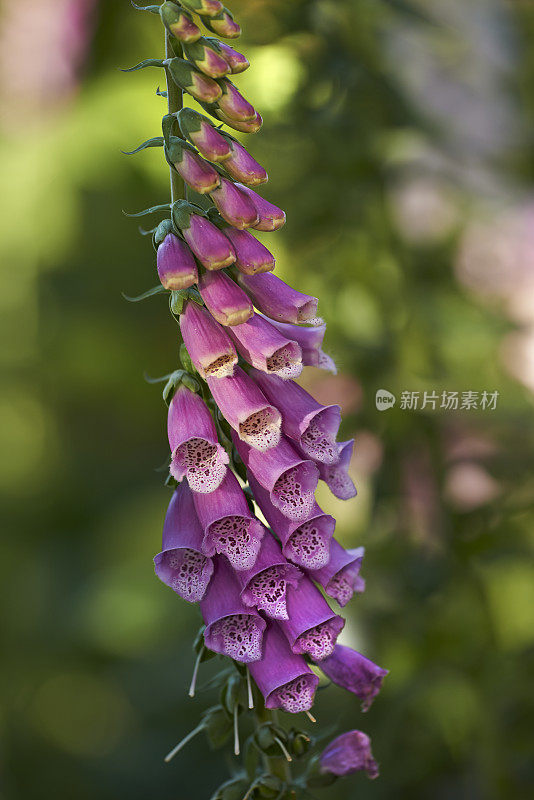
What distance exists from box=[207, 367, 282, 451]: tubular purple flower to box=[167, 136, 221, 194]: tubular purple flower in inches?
7.7

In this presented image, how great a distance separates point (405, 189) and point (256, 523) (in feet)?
4.03

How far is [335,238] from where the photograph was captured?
174 cm

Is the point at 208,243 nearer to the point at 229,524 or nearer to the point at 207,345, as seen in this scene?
the point at 207,345

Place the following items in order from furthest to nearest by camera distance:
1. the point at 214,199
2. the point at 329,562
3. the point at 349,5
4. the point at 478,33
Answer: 1. the point at 478,33
2. the point at 349,5
3. the point at 329,562
4. the point at 214,199

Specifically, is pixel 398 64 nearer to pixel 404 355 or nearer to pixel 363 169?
pixel 363 169

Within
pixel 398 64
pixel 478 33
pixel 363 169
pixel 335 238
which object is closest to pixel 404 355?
pixel 335 238

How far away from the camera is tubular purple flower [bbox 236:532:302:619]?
84 cm

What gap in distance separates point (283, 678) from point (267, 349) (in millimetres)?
339

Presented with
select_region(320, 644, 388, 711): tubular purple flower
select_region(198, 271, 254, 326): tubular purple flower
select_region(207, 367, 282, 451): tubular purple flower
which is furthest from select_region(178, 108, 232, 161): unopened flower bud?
select_region(320, 644, 388, 711): tubular purple flower

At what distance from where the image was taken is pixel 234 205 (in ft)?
2.59

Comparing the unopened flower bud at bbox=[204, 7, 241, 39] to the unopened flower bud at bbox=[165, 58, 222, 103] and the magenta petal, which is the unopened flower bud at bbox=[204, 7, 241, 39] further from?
the magenta petal

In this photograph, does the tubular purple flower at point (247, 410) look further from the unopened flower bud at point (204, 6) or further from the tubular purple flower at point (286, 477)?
the unopened flower bud at point (204, 6)

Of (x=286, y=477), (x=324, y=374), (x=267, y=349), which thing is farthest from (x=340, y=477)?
(x=324, y=374)

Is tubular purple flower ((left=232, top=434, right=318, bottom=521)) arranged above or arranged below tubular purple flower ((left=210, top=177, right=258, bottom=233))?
below
